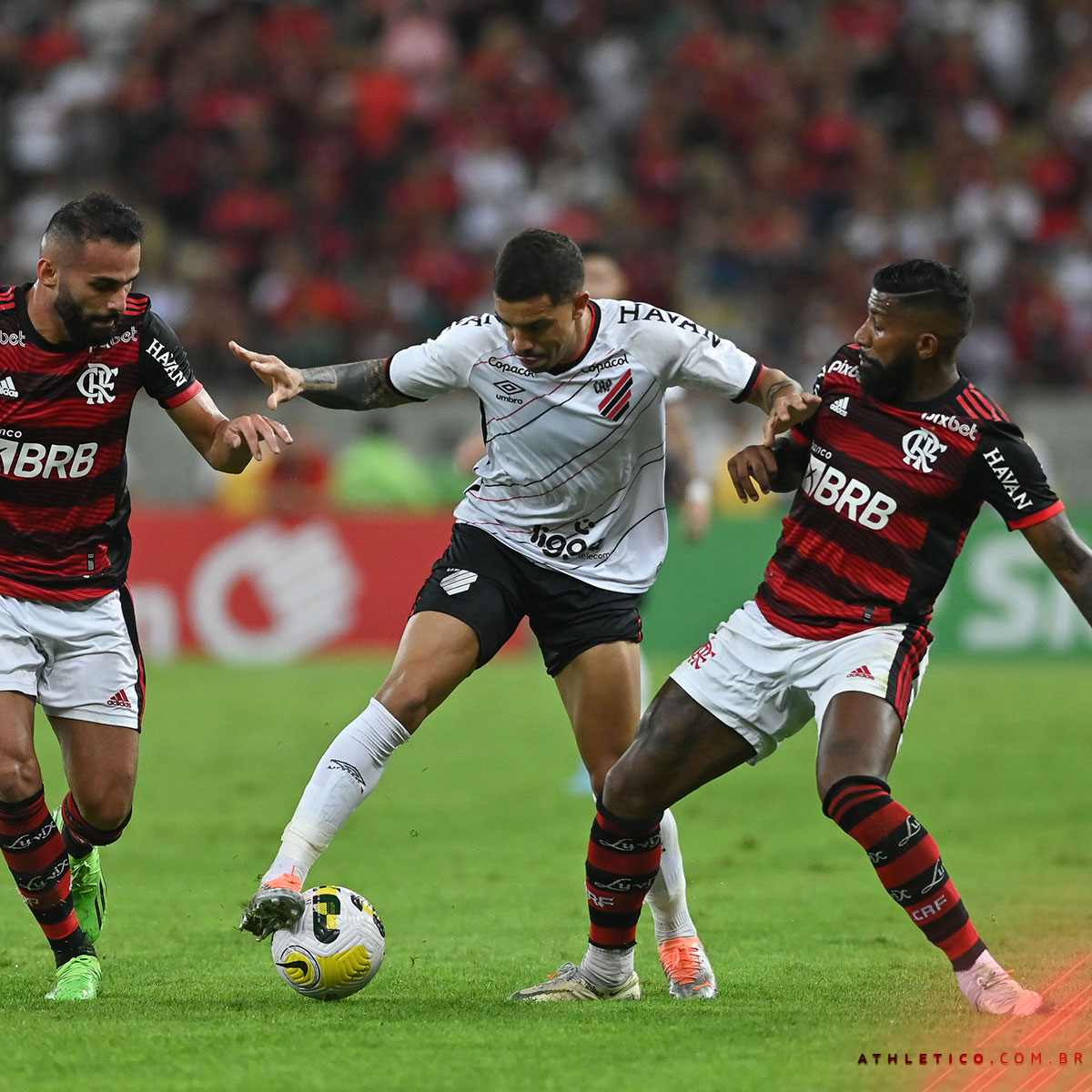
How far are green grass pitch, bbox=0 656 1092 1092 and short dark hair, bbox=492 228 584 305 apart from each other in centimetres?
230

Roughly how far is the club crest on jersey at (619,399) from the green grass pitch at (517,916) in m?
2.00

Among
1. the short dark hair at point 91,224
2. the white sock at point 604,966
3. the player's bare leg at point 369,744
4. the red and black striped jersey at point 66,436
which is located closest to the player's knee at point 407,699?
the player's bare leg at point 369,744

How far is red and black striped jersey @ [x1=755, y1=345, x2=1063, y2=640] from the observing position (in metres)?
5.81

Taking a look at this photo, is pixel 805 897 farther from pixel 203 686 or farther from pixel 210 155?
pixel 210 155

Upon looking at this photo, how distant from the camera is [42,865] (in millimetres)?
6094

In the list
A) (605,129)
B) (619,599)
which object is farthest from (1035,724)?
(605,129)

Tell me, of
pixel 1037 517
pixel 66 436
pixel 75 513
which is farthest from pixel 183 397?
pixel 1037 517

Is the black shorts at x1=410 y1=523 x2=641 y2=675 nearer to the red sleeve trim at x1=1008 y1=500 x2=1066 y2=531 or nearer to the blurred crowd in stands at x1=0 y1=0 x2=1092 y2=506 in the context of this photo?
the red sleeve trim at x1=1008 y1=500 x2=1066 y2=531

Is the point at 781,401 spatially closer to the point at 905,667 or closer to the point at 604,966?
the point at 905,667

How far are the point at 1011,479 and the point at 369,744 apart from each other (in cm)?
224

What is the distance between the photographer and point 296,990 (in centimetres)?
592

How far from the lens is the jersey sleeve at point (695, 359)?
6332 mm

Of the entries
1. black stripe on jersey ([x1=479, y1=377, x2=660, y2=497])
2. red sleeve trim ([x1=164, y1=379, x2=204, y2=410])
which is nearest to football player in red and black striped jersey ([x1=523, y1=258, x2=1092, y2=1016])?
black stripe on jersey ([x1=479, y1=377, x2=660, y2=497])

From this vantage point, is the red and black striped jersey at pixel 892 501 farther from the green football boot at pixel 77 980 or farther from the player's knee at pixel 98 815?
the green football boot at pixel 77 980
